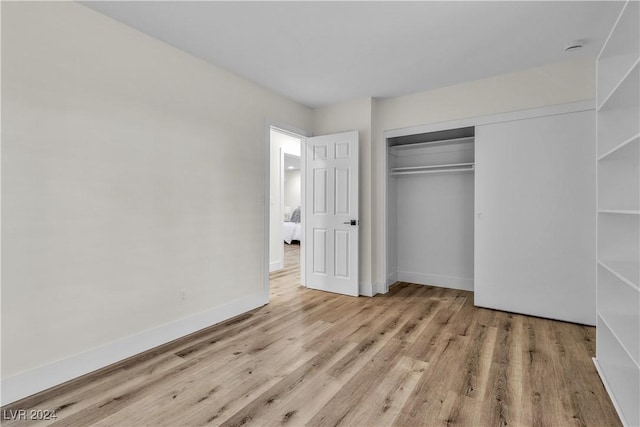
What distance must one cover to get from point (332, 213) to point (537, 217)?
2261 mm

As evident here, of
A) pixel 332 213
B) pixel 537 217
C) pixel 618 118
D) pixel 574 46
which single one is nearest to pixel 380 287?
pixel 332 213

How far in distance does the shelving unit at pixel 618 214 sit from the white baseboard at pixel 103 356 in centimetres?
298

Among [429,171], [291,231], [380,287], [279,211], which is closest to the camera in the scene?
[380,287]

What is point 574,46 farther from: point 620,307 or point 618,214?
point 620,307

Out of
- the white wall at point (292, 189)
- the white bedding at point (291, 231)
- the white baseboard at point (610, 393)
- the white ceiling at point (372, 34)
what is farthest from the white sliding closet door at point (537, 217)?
the white wall at point (292, 189)

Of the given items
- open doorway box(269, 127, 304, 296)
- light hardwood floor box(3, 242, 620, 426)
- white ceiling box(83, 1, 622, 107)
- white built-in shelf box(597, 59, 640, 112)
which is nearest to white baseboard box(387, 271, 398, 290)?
light hardwood floor box(3, 242, 620, 426)

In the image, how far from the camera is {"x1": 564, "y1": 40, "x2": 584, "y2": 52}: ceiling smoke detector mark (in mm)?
2662

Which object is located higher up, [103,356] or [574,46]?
[574,46]

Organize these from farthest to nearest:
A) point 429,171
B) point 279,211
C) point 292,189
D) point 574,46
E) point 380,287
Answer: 1. point 292,189
2. point 279,211
3. point 429,171
4. point 380,287
5. point 574,46

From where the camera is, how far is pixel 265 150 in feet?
11.8

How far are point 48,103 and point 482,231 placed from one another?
13.0 feet

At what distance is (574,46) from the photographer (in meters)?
2.72

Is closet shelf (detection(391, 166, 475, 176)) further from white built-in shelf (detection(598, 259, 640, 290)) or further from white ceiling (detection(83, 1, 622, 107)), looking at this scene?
white built-in shelf (detection(598, 259, 640, 290))

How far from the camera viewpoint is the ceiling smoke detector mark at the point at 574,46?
8.73ft
